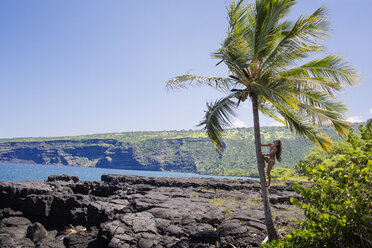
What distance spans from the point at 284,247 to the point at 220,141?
583 centimetres

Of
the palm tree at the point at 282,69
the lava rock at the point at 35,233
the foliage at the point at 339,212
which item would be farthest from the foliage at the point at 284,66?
the lava rock at the point at 35,233

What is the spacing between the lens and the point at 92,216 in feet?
35.3

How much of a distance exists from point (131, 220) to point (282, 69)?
7256 millimetres

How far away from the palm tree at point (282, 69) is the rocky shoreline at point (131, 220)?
1871 millimetres

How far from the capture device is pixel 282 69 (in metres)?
8.44

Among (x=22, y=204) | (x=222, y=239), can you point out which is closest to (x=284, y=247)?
(x=222, y=239)

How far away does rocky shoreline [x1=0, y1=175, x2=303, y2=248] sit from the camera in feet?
27.3

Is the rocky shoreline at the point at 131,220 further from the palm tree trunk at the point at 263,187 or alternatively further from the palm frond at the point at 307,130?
the palm frond at the point at 307,130

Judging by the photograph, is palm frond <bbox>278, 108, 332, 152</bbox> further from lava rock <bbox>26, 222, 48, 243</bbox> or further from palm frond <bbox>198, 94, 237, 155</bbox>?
lava rock <bbox>26, 222, 48, 243</bbox>

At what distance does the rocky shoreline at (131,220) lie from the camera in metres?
8.31

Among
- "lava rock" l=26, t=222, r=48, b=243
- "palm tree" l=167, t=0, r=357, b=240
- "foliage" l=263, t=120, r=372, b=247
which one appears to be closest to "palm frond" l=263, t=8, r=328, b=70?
"palm tree" l=167, t=0, r=357, b=240

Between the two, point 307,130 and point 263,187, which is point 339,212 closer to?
point 263,187

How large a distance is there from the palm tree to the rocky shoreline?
6.14ft

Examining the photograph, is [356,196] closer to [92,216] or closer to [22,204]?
[92,216]
